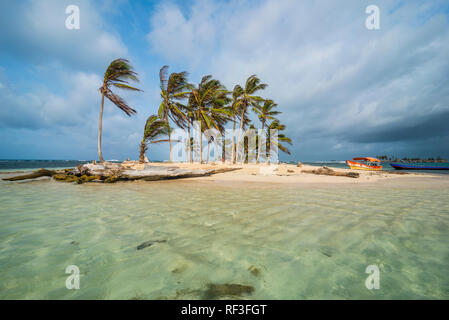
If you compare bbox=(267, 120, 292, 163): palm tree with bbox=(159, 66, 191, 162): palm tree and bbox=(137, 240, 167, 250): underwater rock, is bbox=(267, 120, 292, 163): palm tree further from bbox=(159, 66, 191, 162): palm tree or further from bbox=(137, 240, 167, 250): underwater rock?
bbox=(137, 240, 167, 250): underwater rock

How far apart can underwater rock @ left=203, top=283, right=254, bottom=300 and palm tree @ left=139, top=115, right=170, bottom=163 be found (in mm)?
16267

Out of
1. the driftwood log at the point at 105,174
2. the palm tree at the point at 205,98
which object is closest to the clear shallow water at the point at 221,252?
the driftwood log at the point at 105,174

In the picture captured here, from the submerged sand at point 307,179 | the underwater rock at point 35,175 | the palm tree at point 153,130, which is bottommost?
the submerged sand at point 307,179

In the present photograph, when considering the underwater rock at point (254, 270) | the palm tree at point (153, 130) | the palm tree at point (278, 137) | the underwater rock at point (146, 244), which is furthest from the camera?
the palm tree at point (278, 137)

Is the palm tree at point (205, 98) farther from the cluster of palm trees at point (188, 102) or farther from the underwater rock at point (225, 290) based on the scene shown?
the underwater rock at point (225, 290)

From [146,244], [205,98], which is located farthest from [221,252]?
[205,98]

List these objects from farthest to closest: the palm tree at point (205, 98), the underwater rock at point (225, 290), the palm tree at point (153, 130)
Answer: the palm tree at point (205, 98) < the palm tree at point (153, 130) < the underwater rock at point (225, 290)

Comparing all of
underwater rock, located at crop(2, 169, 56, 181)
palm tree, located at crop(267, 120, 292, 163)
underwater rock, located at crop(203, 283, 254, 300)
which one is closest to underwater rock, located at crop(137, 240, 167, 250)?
underwater rock, located at crop(203, 283, 254, 300)

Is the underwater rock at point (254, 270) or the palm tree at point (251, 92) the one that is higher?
the palm tree at point (251, 92)

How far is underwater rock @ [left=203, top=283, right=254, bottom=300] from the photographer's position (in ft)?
4.25

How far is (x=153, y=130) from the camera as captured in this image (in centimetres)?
1591

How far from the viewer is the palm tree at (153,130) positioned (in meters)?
15.7

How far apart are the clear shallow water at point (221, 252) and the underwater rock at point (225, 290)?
5 cm
